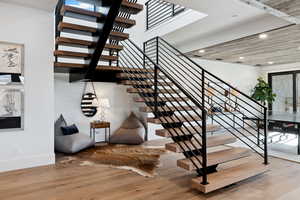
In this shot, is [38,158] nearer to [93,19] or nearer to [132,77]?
[132,77]

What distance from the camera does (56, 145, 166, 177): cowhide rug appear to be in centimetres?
336

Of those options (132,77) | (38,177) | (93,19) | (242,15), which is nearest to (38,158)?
(38,177)

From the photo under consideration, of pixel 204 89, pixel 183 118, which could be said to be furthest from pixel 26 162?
pixel 204 89

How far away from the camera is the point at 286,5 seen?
10.2ft

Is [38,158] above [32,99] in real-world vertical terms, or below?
below

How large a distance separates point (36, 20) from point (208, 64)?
17.8 ft

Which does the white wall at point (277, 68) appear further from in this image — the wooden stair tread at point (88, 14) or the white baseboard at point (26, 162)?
the white baseboard at point (26, 162)

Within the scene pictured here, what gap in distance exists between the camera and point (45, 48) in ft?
11.7

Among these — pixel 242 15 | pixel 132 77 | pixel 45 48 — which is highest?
pixel 242 15

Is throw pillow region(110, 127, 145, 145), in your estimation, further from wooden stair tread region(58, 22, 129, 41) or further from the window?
the window

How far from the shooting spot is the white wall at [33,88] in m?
3.25

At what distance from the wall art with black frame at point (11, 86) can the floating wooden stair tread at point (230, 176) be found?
9.67 ft

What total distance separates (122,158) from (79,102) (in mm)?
2215

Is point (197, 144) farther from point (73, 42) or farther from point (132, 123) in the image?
point (132, 123)
